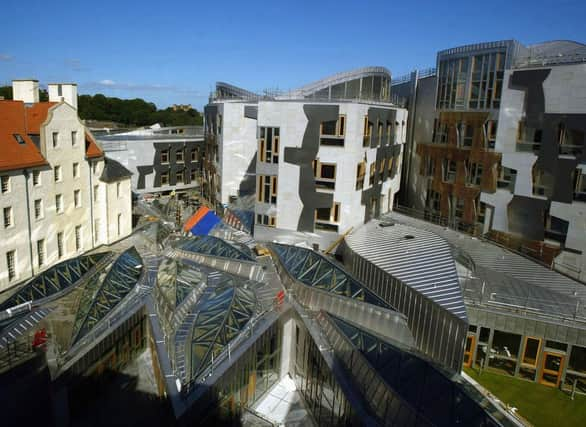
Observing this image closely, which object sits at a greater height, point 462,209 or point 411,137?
point 411,137

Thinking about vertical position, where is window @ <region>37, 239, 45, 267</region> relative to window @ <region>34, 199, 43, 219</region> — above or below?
below

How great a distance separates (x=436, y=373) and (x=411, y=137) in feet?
105

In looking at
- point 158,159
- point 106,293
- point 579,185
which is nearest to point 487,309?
point 579,185

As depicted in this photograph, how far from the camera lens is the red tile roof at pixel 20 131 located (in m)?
27.9

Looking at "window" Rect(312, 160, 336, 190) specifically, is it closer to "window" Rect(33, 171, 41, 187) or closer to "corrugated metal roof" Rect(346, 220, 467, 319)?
"corrugated metal roof" Rect(346, 220, 467, 319)

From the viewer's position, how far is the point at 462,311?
19.3 meters

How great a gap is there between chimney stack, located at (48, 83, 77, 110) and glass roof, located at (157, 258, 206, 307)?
19543mm

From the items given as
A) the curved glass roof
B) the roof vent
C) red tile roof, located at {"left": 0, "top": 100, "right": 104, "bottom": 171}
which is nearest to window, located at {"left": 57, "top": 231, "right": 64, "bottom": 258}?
red tile roof, located at {"left": 0, "top": 100, "right": 104, "bottom": 171}

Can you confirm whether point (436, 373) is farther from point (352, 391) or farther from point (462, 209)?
point (462, 209)

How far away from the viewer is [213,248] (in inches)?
1109

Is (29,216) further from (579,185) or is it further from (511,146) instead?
(579,185)

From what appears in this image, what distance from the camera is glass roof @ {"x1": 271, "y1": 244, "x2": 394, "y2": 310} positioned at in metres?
21.8

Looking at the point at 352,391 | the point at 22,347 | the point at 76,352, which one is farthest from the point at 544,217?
the point at 22,347

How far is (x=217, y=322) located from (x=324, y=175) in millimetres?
13447
